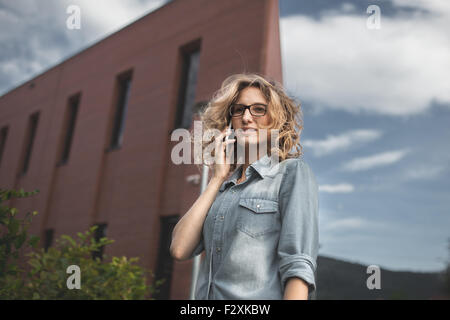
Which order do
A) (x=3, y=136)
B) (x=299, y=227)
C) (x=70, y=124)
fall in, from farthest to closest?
(x=3, y=136), (x=70, y=124), (x=299, y=227)

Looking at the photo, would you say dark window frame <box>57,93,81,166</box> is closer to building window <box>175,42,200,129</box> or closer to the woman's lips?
building window <box>175,42,200,129</box>

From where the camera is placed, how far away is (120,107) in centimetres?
1288

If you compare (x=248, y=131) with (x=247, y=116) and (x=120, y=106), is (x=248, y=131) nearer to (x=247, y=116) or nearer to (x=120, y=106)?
(x=247, y=116)

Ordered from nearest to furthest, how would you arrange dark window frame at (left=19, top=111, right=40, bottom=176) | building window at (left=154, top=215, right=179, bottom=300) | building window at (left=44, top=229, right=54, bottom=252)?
building window at (left=154, top=215, right=179, bottom=300)
building window at (left=44, top=229, right=54, bottom=252)
dark window frame at (left=19, top=111, right=40, bottom=176)

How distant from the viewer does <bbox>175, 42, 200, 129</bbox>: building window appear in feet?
35.1

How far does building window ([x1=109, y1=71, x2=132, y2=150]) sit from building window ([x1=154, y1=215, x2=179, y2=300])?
11.7 ft

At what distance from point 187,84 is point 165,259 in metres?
4.57

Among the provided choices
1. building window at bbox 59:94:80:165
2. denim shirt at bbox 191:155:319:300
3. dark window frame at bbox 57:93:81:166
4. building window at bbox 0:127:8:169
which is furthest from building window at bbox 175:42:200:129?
building window at bbox 0:127:8:169

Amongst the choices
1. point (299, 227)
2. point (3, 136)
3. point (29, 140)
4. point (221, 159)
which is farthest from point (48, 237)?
point (299, 227)

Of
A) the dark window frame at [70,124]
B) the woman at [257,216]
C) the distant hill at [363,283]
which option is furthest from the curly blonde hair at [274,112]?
the dark window frame at [70,124]

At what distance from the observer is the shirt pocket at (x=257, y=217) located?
1.57 m
